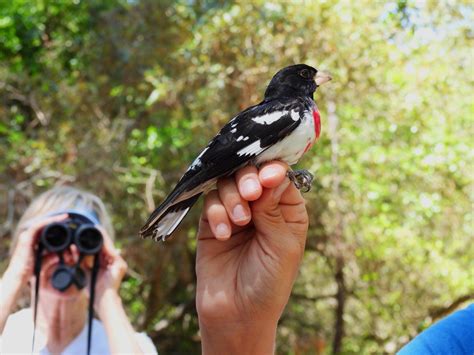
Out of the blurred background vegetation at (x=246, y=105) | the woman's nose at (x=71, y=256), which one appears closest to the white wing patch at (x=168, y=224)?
the woman's nose at (x=71, y=256)

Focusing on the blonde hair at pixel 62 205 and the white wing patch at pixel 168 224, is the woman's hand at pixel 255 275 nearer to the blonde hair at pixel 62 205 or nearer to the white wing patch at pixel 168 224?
the white wing patch at pixel 168 224

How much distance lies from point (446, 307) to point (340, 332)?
1382 millimetres

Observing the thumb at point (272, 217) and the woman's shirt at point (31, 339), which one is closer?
the thumb at point (272, 217)

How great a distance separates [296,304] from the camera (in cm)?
891

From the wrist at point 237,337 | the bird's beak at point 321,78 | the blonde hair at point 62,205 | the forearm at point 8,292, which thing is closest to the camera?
the wrist at point 237,337

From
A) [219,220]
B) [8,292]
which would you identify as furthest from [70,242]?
[219,220]

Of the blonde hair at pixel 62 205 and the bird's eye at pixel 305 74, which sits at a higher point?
the bird's eye at pixel 305 74

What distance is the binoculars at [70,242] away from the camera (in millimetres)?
2604

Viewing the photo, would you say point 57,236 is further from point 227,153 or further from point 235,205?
point 235,205

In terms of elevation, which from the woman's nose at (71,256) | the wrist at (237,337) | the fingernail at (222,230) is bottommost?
the woman's nose at (71,256)

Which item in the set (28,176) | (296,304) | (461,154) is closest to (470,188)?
(461,154)

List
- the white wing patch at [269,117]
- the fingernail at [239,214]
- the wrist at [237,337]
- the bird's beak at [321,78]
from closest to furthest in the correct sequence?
the fingernail at [239,214]
the wrist at [237,337]
the white wing patch at [269,117]
the bird's beak at [321,78]

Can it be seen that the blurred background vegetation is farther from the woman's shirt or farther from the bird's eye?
the bird's eye

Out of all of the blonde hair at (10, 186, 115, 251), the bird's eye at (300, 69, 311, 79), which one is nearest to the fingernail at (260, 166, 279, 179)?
the bird's eye at (300, 69, 311, 79)
